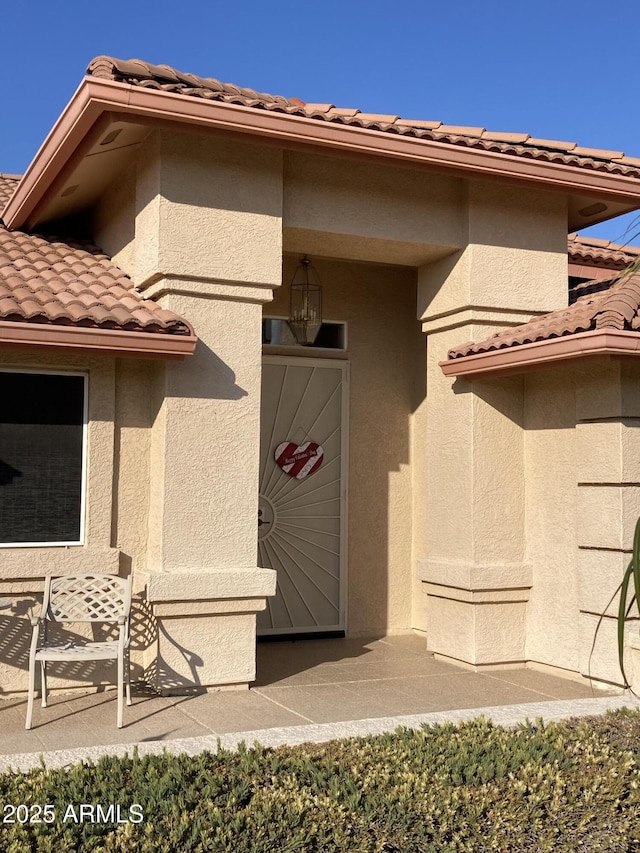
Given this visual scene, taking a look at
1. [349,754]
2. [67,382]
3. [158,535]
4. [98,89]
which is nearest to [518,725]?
[349,754]

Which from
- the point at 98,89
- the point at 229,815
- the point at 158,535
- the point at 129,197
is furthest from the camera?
the point at 129,197

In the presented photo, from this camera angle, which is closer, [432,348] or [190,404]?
[190,404]

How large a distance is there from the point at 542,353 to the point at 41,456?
430cm

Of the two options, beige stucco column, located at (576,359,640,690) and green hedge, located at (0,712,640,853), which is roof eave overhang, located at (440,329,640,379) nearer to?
beige stucco column, located at (576,359,640,690)

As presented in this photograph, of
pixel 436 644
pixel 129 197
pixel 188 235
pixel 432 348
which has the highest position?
pixel 129 197

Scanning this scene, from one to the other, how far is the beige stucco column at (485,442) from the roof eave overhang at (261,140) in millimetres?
547

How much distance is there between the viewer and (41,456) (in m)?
8.10

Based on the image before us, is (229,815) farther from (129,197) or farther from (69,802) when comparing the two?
(129,197)

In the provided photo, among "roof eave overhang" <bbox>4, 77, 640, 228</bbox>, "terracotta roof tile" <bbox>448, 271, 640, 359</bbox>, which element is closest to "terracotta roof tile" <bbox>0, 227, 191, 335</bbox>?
"roof eave overhang" <bbox>4, 77, 640, 228</bbox>

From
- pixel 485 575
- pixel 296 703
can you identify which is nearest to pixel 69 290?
pixel 296 703

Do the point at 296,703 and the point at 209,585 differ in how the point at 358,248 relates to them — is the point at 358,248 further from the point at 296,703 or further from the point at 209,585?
the point at 296,703

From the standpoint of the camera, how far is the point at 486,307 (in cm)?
948

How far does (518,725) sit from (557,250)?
5.45 meters

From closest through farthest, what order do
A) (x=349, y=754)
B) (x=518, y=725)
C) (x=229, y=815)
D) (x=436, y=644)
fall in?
1. (x=229, y=815)
2. (x=349, y=754)
3. (x=518, y=725)
4. (x=436, y=644)
